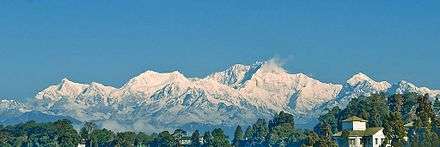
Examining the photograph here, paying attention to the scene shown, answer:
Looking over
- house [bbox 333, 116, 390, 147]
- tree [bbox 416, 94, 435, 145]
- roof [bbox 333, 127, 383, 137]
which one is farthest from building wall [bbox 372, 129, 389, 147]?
tree [bbox 416, 94, 435, 145]

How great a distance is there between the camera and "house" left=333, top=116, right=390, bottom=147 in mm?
178875

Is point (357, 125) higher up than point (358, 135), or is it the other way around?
point (357, 125)

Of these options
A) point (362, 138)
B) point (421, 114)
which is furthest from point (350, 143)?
point (421, 114)

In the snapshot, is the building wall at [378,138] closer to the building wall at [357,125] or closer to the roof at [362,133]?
the roof at [362,133]

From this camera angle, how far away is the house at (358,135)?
17888cm

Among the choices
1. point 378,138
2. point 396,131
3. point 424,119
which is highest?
point 424,119

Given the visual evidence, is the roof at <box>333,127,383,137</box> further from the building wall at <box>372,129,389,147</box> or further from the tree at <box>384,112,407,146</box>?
the tree at <box>384,112,407,146</box>

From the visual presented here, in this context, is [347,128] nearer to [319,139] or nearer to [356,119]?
[356,119]

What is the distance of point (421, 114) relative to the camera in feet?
544

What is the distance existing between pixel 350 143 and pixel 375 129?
491 centimetres

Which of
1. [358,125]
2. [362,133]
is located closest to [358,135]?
[362,133]

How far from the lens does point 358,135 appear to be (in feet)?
604

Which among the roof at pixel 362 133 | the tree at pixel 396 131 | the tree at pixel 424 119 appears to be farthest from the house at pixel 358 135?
the tree at pixel 396 131

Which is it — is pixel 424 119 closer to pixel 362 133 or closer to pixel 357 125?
pixel 362 133
